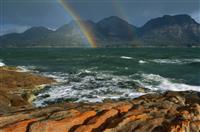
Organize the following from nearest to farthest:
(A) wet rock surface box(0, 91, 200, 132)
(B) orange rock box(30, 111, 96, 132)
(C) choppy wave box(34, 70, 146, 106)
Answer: (B) orange rock box(30, 111, 96, 132) → (A) wet rock surface box(0, 91, 200, 132) → (C) choppy wave box(34, 70, 146, 106)

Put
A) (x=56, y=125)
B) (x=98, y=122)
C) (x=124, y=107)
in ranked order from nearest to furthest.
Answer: (x=56, y=125)
(x=98, y=122)
(x=124, y=107)

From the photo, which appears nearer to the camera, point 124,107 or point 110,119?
point 110,119

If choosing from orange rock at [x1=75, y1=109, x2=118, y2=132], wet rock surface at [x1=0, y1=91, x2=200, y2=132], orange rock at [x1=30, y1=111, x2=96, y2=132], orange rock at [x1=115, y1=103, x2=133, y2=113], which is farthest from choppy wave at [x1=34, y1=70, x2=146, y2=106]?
orange rock at [x1=30, y1=111, x2=96, y2=132]

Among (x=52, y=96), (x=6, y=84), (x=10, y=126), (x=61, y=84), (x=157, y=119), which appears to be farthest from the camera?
(x=61, y=84)

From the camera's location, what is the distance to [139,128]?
Result: 8070mm

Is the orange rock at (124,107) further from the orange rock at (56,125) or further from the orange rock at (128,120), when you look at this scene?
the orange rock at (56,125)

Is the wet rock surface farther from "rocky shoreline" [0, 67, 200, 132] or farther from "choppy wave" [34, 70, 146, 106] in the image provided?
"choppy wave" [34, 70, 146, 106]

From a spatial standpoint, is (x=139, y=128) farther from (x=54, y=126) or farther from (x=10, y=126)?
(x=10, y=126)

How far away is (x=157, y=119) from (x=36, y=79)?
20.9 m

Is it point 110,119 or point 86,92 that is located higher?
point 110,119

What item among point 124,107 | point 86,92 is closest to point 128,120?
point 124,107

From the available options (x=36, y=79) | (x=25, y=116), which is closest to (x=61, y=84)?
(x=36, y=79)

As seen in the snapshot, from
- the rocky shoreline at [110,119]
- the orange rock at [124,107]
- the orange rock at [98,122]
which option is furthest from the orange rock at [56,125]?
the orange rock at [124,107]

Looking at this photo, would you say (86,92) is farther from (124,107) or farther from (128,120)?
(128,120)
